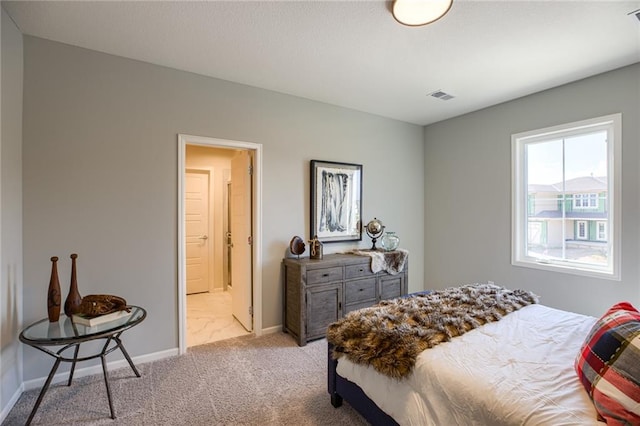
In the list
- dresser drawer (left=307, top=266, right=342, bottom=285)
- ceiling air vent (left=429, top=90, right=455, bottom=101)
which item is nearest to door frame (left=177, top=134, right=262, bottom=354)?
dresser drawer (left=307, top=266, right=342, bottom=285)

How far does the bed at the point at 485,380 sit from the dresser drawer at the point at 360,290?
1249 mm

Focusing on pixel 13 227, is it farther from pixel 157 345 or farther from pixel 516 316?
pixel 516 316

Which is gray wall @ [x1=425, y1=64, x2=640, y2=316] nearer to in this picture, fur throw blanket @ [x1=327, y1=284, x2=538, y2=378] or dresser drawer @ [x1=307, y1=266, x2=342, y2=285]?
fur throw blanket @ [x1=327, y1=284, x2=538, y2=378]

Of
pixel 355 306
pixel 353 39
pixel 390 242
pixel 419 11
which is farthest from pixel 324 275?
pixel 419 11

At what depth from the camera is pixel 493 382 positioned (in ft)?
4.34

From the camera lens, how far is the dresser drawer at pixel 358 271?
3264 mm

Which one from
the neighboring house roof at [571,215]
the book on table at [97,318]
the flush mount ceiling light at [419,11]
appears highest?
the flush mount ceiling light at [419,11]

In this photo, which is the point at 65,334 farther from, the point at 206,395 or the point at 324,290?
the point at 324,290

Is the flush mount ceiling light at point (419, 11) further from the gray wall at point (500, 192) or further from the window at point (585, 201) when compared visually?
the window at point (585, 201)

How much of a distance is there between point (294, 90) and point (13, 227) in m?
2.63

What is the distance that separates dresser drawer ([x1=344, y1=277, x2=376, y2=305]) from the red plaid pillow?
2.07 m

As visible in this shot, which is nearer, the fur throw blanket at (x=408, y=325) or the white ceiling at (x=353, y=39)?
the fur throw blanket at (x=408, y=325)

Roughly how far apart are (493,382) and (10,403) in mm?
2944

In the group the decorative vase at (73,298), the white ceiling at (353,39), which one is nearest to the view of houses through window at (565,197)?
the white ceiling at (353,39)
